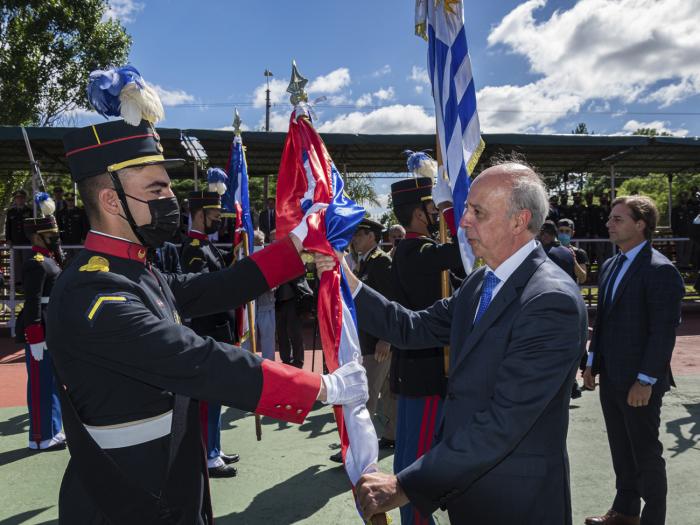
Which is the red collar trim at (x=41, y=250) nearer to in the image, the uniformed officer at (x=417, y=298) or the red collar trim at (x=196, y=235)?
the red collar trim at (x=196, y=235)

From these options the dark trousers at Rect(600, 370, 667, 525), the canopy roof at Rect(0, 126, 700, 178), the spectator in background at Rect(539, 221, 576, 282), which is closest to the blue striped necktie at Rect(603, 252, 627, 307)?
the dark trousers at Rect(600, 370, 667, 525)

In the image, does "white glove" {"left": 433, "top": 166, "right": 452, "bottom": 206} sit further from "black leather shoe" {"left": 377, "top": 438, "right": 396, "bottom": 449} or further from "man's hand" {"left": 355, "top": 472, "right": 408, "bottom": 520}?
"black leather shoe" {"left": 377, "top": 438, "right": 396, "bottom": 449}

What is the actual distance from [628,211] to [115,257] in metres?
3.36

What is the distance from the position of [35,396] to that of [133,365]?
4.67 meters

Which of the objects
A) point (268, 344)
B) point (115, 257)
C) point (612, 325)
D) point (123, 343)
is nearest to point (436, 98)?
point (612, 325)

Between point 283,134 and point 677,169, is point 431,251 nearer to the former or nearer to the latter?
point 283,134

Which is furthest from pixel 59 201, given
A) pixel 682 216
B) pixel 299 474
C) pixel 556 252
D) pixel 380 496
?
pixel 682 216

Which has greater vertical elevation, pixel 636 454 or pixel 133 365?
pixel 133 365

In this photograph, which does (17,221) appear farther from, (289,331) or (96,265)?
(96,265)

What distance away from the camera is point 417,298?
4.11 metres

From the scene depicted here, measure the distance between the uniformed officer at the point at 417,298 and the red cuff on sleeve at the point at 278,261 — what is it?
146 centimetres

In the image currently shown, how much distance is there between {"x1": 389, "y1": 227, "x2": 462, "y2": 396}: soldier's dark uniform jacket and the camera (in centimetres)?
374

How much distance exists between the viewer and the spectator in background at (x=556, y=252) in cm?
668

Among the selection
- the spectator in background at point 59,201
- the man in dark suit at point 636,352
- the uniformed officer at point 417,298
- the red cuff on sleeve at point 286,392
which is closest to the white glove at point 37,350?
the uniformed officer at point 417,298
